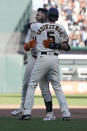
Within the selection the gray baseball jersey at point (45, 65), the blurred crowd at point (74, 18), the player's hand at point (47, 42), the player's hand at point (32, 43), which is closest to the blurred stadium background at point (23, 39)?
the blurred crowd at point (74, 18)

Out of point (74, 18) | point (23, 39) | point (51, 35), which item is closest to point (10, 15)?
point (23, 39)

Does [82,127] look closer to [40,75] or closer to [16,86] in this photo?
[40,75]

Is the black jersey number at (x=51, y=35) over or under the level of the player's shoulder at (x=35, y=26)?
under

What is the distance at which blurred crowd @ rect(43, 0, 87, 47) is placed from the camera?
3080 centimetres

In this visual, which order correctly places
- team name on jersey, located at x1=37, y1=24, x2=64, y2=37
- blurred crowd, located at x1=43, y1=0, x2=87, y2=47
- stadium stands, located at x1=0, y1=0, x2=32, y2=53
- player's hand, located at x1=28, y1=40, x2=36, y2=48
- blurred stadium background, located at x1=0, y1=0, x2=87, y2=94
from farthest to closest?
stadium stands, located at x1=0, y1=0, x2=32, y2=53
blurred crowd, located at x1=43, y1=0, x2=87, y2=47
blurred stadium background, located at x1=0, y1=0, x2=87, y2=94
player's hand, located at x1=28, y1=40, x2=36, y2=48
team name on jersey, located at x1=37, y1=24, x2=64, y2=37

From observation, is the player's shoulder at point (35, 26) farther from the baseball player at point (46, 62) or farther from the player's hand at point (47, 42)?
the player's hand at point (47, 42)

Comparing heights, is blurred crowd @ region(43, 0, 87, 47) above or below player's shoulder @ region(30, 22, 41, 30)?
below

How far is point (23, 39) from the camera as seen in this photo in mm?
30828

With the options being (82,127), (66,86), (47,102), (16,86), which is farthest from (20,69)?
(82,127)

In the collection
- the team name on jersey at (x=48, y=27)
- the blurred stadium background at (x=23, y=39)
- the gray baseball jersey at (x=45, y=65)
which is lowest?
the blurred stadium background at (x=23, y=39)

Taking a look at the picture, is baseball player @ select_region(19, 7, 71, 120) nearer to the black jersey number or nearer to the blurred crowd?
the black jersey number

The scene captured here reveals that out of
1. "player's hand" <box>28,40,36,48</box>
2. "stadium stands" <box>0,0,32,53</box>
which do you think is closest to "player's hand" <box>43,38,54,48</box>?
"player's hand" <box>28,40,36,48</box>

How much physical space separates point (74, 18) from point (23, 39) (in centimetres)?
348

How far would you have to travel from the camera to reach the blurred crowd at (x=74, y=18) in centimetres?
3080
